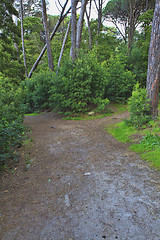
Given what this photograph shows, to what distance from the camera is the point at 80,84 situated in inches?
363

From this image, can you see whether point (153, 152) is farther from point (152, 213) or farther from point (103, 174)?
point (152, 213)

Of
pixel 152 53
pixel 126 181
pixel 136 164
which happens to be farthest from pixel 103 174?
pixel 152 53

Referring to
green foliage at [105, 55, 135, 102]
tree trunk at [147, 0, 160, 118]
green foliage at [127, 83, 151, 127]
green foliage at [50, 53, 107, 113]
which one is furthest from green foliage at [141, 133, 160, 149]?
green foliage at [105, 55, 135, 102]

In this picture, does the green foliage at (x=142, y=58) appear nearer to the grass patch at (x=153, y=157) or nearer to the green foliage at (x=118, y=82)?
the green foliage at (x=118, y=82)

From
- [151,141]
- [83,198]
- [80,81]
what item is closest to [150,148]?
[151,141]

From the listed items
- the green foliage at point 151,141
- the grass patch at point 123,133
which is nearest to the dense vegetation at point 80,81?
the grass patch at point 123,133

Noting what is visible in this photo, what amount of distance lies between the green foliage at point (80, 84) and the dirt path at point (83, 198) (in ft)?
17.0

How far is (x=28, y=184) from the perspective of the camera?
10.4 ft

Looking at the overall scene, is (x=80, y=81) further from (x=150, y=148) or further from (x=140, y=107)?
(x=150, y=148)

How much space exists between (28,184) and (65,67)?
7.81m

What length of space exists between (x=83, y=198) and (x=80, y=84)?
7.34 metres

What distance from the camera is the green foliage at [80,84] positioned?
9.06 m

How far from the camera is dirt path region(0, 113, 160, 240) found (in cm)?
194

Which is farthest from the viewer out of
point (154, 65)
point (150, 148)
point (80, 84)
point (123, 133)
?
point (80, 84)
